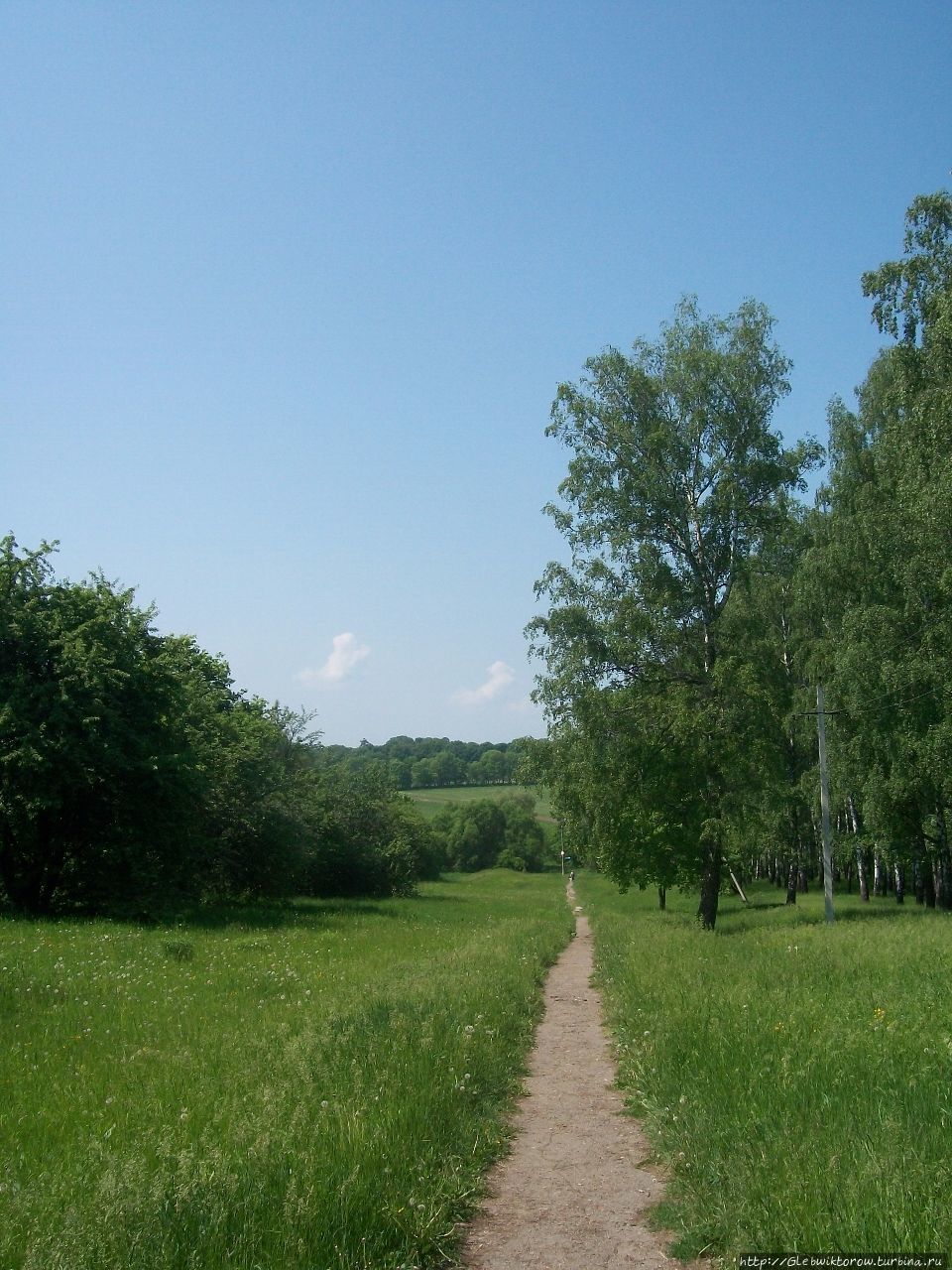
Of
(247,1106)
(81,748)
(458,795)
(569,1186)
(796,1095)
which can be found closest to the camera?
(569,1186)

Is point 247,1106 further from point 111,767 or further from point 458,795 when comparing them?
point 458,795

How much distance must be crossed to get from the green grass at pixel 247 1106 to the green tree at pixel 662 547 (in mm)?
11753

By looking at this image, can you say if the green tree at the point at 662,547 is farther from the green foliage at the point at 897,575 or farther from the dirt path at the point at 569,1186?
the dirt path at the point at 569,1186

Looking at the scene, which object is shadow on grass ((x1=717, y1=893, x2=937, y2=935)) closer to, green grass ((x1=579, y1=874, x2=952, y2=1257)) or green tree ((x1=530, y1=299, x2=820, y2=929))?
green tree ((x1=530, y1=299, x2=820, y2=929))

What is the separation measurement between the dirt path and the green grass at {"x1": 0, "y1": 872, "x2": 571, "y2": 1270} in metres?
0.24

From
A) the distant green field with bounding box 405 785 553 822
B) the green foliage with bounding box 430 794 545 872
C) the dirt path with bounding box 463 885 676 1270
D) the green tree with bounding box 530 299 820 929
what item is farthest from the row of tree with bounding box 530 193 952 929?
the distant green field with bounding box 405 785 553 822

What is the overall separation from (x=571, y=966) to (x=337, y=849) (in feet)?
87.2

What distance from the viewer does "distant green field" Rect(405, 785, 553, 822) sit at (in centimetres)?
13475

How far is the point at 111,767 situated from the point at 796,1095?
24.1 m

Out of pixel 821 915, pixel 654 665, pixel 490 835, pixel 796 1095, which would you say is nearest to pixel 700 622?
pixel 654 665

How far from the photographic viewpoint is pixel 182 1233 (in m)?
4.62

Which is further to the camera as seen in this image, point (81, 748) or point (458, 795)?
point (458, 795)

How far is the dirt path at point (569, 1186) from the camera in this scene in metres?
5.20

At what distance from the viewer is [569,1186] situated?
6.37 metres
